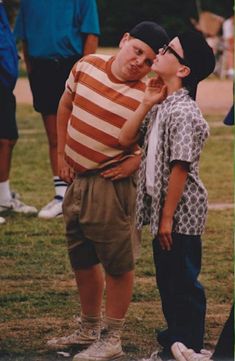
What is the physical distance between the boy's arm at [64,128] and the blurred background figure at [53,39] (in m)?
2.94

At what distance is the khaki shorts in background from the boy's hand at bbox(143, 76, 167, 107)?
0.45 metres

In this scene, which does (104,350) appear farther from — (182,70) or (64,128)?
(182,70)

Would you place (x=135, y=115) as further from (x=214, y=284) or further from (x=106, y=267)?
(x=214, y=284)

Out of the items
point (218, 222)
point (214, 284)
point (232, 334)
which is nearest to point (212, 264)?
point (214, 284)

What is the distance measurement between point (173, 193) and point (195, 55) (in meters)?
0.61

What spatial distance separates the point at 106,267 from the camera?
5.32 metres

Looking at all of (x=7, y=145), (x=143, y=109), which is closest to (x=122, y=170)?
(x=143, y=109)

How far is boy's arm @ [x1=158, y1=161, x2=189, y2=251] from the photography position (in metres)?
4.94

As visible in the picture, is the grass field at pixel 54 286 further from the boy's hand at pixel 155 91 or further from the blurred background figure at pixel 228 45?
the blurred background figure at pixel 228 45

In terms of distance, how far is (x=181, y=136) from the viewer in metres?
4.92

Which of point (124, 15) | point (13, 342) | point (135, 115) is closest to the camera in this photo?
point (135, 115)

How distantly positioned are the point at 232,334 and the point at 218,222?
422 cm

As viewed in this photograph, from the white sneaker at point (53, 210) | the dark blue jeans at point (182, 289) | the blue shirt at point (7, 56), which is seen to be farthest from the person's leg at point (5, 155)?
the dark blue jeans at point (182, 289)

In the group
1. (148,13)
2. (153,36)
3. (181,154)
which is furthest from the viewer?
(148,13)
